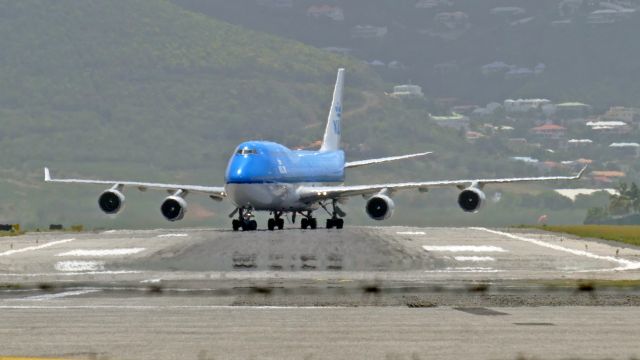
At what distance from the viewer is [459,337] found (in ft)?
76.5

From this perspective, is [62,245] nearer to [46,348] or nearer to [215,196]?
[215,196]

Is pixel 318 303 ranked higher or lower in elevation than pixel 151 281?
lower

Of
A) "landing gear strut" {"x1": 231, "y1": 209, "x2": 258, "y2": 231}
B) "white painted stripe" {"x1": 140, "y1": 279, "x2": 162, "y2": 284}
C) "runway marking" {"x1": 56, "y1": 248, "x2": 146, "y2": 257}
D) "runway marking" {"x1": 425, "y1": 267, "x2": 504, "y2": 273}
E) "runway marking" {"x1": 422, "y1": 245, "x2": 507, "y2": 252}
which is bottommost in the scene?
"white painted stripe" {"x1": 140, "y1": 279, "x2": 162, "y2": 284}

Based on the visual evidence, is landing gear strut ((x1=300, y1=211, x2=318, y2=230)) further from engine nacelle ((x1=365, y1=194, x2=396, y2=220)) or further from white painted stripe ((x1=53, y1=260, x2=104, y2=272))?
white painted stripe ((x1=53, y1=260, x2=104, y2=272))

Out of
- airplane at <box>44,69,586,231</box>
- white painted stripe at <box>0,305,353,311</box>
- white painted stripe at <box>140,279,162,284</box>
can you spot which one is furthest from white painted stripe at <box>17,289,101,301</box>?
airplane at <box>44,69,586,231</box>

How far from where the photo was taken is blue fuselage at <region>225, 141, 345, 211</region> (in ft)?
261

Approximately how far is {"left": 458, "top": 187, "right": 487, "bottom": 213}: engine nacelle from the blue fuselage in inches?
381

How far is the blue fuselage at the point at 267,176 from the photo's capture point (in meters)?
79.6

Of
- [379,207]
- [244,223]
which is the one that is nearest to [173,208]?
[244,223]

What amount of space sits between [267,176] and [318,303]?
50878 mm

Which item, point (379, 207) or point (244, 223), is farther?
point (379, 207)

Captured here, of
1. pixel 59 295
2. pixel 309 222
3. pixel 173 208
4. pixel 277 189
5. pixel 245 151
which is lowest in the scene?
pixel 59 295

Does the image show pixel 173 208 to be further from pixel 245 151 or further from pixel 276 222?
pixel 245 151

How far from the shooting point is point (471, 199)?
84062mm
